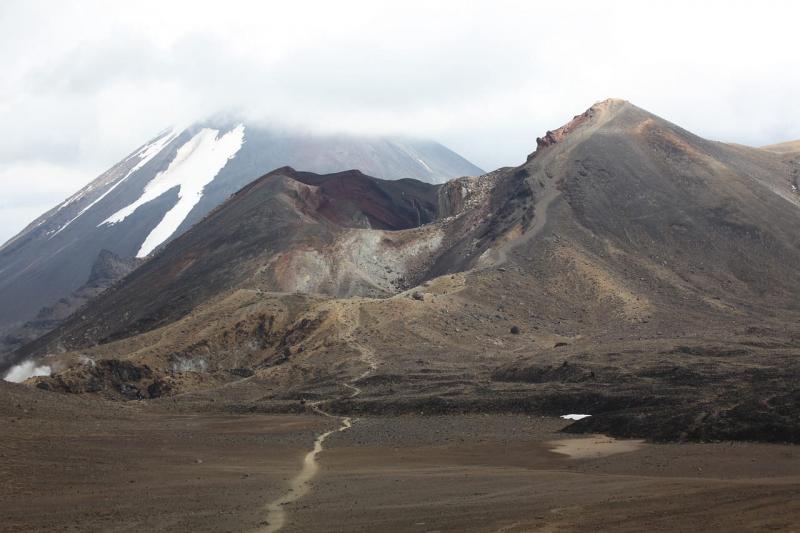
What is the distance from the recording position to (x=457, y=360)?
242 ft

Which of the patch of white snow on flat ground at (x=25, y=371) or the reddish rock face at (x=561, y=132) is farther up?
the reddish rock face at (x=561, y=132)

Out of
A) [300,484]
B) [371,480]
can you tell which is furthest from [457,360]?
[300,484]

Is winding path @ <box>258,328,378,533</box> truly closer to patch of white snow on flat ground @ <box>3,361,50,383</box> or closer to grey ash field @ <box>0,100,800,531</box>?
grey ash field @ <box>0,100,800,531</box>

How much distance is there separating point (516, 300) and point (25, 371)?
47.8 m

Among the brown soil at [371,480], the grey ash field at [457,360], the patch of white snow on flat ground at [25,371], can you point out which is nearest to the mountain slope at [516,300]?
the grey ash field at [457,360]

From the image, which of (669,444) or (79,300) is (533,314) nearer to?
(669,444)

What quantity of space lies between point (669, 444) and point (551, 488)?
12.0 metres

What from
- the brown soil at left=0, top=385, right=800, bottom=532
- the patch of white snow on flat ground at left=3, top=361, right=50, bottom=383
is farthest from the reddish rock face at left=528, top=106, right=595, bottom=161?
the brown soil at left=0, top=385, right=800, bottom=532

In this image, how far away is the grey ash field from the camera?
27.6m

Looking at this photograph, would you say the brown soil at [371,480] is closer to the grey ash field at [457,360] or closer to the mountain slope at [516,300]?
the grey ash field at [457,360]

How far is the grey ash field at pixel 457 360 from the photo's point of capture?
90.4 feet

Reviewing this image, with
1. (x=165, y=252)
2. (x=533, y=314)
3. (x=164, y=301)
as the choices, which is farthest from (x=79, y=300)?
(x=533, y=314)

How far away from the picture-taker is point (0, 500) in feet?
90.2

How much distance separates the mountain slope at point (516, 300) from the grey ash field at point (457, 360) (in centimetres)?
33
